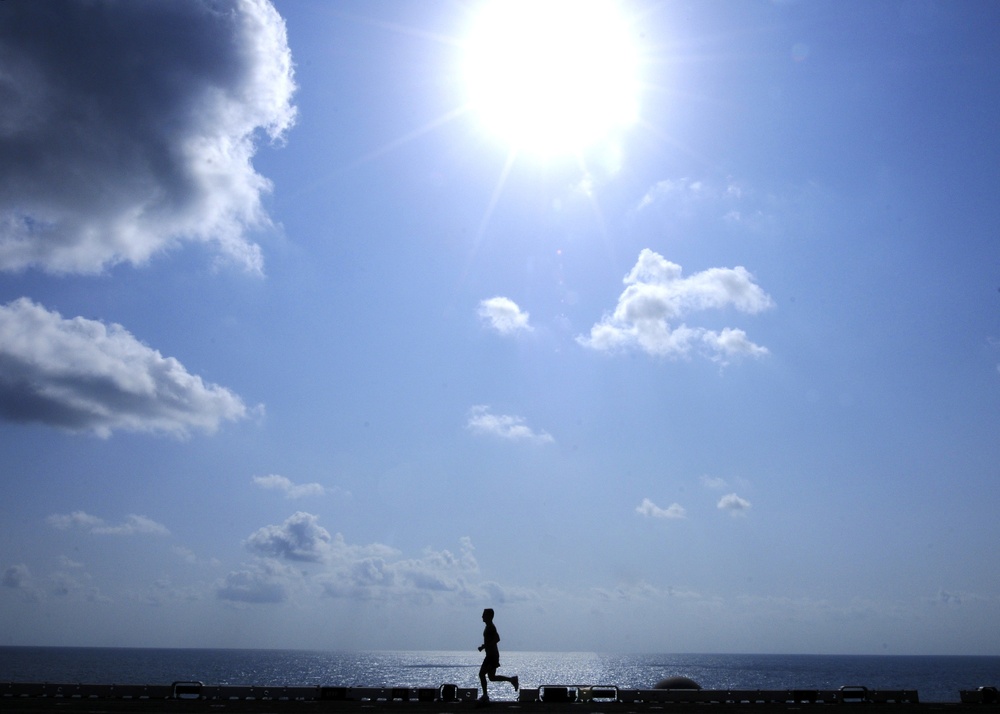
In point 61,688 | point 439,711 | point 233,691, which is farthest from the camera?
point 233,691

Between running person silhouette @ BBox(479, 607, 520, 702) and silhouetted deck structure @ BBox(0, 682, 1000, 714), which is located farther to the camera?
silhouetted deck structure @ BBox(0, 682, 1000, 714)

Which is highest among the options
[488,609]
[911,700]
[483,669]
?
[488,609]

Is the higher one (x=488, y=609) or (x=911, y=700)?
(x=488, y=609)

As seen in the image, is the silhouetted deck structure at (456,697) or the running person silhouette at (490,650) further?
the silhouetted deck structure at (456,697)

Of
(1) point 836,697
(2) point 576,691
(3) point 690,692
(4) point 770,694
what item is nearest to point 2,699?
(2) point 576,691

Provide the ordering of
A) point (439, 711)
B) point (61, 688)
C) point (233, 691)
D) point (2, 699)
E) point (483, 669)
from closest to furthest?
point (439, 711)
point (483, 669)
point (2, 699)
point (61, 688)
point (233, 691)

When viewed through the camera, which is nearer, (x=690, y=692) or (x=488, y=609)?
(x=488, y=609)

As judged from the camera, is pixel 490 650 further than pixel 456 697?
No

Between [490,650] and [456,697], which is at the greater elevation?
[490,650]

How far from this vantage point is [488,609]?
16.9 m

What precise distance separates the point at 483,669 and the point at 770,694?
38.1 feet

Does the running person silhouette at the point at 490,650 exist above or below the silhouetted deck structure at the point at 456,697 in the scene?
above

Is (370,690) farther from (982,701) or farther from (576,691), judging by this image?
(982,701)

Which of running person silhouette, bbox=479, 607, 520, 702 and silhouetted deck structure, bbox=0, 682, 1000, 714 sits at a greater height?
running person silhouette, bbox=479, 607, 520, 702
